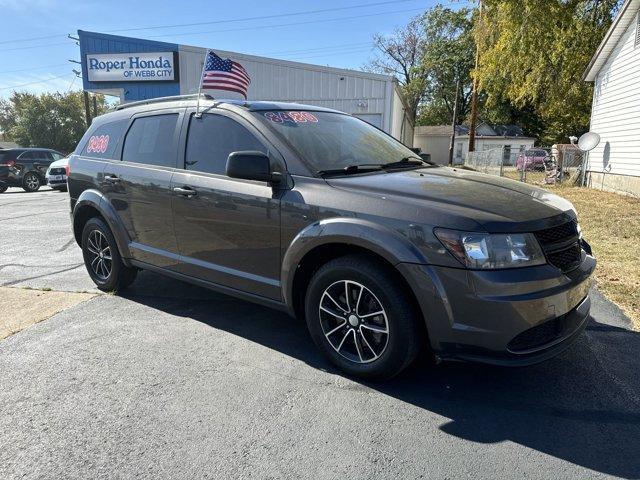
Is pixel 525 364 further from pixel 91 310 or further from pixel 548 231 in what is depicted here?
pixel 91 310

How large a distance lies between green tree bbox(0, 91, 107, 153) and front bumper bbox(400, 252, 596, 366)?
59310mm

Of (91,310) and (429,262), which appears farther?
(91,310)

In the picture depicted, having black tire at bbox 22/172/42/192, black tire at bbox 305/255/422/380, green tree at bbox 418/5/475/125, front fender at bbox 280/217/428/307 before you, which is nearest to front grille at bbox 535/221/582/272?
front fender at bbox 280/217/428/307

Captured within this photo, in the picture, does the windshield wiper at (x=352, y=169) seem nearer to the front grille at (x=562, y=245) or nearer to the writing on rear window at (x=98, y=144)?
the front grille at (x=562, y=245)

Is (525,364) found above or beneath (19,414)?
above

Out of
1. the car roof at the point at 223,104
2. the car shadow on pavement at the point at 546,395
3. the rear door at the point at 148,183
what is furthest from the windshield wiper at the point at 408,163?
the rear door at the point at 148,183

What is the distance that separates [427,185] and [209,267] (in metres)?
1.87

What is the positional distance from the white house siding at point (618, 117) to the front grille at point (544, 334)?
1208cm

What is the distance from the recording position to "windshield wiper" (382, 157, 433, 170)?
393 cm

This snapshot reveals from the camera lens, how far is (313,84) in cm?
1911

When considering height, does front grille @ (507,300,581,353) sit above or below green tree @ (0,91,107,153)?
below

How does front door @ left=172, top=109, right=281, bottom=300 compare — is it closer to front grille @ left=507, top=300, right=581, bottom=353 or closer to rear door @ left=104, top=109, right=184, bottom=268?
rear door @ left=104, top=109, right=184, bottom=268

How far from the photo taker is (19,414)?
2.94m

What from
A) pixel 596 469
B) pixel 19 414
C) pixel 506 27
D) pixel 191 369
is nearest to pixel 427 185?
pixel 596 469
